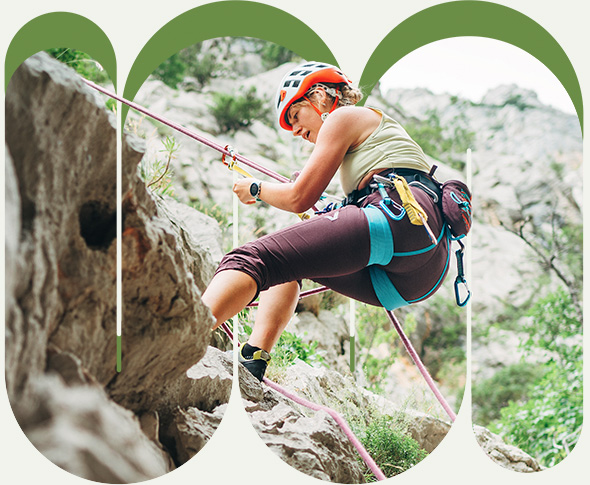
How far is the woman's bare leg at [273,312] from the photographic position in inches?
75.4

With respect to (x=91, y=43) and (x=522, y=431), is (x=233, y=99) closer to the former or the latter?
(x=522, y=431)

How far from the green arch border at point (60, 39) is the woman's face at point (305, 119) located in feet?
1.70

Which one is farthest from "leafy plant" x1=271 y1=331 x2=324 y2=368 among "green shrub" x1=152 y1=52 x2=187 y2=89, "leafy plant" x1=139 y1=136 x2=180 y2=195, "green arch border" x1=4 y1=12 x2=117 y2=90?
"green shrub" x1=152 y1=52 x2=187 y2=89

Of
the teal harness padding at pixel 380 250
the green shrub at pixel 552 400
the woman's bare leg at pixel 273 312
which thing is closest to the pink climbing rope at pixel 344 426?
the woman's bare leg at pixel 273 312

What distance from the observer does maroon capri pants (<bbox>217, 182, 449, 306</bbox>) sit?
162 centimetres

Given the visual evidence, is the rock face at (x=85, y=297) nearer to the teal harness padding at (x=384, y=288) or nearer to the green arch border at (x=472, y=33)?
the teal harness padding at (x=384, y=288)

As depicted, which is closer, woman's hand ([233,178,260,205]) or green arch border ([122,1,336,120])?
woman's hand ([233,178,260,205])

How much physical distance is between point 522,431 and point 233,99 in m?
3.50

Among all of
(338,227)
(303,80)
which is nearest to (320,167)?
(338,227)

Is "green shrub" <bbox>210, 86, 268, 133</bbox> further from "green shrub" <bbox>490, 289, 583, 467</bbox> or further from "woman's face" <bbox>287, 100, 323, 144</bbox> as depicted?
"woman's face" <bbox>287, 100, 323, 144</bbox>

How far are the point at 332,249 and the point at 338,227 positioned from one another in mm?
59

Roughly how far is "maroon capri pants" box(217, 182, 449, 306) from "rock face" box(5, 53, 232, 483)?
0.19 metres

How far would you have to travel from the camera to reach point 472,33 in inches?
83.7

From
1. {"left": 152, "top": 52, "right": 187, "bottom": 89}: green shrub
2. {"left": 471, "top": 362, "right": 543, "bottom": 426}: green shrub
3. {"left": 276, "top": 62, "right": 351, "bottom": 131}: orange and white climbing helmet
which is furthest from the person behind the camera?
{"left": 471, "top": 362, "right": 543, "bottom": 426}: green shrub
